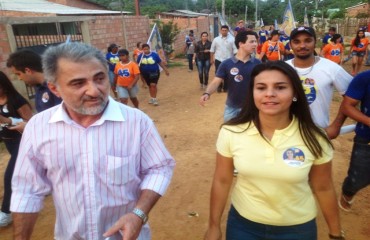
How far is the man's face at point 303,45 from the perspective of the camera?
3088mm

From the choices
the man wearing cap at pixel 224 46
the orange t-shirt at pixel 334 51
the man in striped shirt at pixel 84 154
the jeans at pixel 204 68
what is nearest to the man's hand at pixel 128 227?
the man in striped shirt at pixel 84 154

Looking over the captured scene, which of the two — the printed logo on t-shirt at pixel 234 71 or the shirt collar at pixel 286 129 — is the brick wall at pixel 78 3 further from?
the shirt collar at pixel 286 129

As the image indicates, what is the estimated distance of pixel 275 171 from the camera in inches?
Answer: 70.1

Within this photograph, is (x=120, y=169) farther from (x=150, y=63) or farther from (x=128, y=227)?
(x=150, y=63)

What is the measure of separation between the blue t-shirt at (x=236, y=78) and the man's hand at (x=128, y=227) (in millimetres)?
2968

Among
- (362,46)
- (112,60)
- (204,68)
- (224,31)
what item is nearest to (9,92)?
(112,60)

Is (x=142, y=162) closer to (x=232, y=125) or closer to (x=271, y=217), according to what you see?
(x=232, y=125)

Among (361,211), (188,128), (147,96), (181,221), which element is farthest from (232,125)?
(147,96)

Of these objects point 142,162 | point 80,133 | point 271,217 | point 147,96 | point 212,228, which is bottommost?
point 147,96

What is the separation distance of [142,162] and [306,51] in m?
2.15

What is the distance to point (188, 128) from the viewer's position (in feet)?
22.3

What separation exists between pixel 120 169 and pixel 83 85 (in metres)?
0.47

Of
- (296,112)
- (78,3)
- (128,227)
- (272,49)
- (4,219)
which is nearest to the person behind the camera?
(128,227)

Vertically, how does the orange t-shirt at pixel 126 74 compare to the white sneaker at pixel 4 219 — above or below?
above
